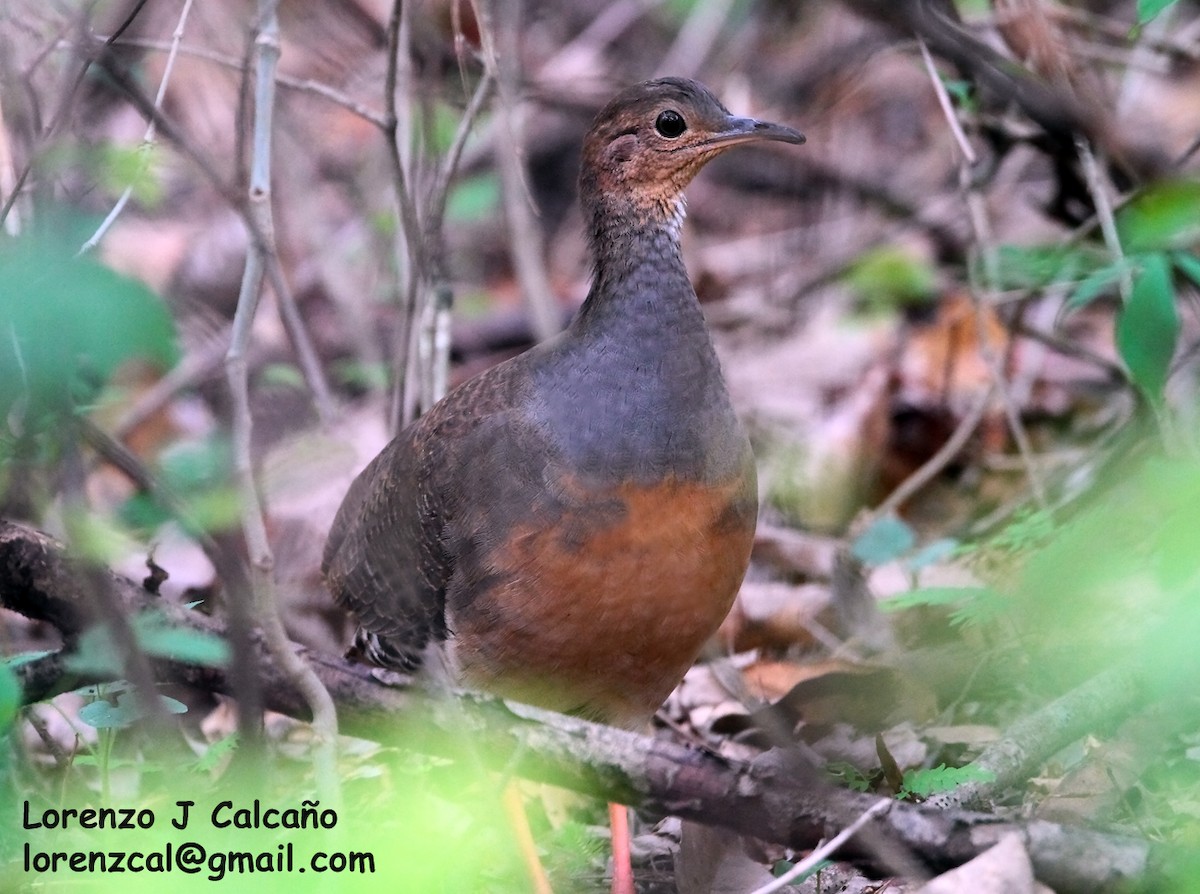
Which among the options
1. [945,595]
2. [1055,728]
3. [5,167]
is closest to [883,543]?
[945,595]

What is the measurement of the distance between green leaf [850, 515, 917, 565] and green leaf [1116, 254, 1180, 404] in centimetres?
189

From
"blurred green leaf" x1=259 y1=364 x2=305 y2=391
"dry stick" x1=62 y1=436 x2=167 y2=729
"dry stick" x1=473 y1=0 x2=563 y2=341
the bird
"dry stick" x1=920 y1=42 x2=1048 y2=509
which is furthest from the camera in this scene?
"dry stick" x1=473 y1=0 x2=563 y2=341

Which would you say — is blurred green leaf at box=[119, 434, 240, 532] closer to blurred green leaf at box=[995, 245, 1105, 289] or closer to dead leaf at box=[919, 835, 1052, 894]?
dead leaf at box=[919, 835, 1052, 894]

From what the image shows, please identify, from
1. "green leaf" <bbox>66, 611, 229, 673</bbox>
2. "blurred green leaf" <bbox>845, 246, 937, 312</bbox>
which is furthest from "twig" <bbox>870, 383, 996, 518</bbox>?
"green leaf" <bbox>66, 611, 229, 673</bbox>

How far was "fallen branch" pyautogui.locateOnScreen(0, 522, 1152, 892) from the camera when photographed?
2930 millimetres

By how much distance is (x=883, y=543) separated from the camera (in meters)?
5.48

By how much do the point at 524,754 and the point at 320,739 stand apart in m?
0.56

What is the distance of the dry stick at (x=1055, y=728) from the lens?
366 cm

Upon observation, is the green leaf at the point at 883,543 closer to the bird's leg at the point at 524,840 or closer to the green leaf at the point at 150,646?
the bird's leg at the point at 524,840

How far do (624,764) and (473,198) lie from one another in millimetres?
5365

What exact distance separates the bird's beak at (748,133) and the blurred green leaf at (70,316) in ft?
8.20

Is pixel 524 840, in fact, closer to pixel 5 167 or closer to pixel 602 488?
pixel 602 488

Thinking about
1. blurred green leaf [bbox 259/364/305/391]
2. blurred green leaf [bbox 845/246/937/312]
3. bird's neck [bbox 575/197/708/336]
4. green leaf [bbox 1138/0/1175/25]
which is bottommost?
green leaf [bbox 1138/0/1175/25]

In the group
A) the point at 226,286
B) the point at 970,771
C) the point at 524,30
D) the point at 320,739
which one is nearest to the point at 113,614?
the point at 320,739
